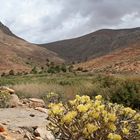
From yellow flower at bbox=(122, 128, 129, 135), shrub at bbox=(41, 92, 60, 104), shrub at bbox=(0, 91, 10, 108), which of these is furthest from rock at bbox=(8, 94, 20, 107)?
yellow flower at bbox=(122, 128, 129, 135)

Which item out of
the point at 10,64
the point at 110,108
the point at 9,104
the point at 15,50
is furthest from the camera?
the point at 15,50

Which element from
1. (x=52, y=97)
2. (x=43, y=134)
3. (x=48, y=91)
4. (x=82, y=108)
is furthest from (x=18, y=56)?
(x=82, y=108)

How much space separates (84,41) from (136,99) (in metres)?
173

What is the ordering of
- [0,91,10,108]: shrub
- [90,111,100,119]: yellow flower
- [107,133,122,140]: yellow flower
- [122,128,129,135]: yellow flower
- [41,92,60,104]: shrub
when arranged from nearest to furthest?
[107,133,122,140]: yellow flower
[90,111,100,119]: yellow flower
[122,128,129,135]: yellow flower
[41,92,60,104]: shrub
[0,91,10,108]: shrub

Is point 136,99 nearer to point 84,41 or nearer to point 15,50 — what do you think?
point 15,50

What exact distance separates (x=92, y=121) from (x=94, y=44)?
172875 millimetres

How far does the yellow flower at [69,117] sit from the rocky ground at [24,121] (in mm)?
2120

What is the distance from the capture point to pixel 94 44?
179500 millimetres

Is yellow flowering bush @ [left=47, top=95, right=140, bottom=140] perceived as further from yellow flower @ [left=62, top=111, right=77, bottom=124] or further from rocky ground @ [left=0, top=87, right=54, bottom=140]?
rocky ground @ [left=0, top=87, right=54, bottom=140]

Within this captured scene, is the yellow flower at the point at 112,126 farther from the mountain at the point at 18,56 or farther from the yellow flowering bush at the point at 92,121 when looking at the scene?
the mountain at the point at 18,56

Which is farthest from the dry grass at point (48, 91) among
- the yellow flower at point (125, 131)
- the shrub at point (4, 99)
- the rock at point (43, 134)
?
the yellow flower at point (125, 131)

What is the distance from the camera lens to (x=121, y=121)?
7418 mm

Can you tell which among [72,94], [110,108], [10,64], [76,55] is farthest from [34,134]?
[76,55]

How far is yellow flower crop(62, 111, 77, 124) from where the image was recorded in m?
6.80
